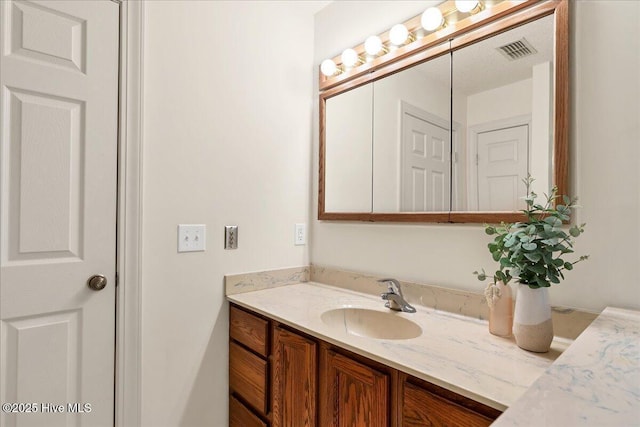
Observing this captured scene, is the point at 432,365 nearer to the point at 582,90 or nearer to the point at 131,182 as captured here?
the point at 582,90

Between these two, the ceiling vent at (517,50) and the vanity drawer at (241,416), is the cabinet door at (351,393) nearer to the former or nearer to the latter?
the vanity drawer at (241,416)

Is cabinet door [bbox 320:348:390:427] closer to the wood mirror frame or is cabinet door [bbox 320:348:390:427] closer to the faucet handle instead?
the faucet handle

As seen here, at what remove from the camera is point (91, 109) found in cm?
121

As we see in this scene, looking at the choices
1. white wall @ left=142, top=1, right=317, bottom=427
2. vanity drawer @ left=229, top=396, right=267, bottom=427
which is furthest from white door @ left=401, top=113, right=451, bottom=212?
vanity drawer @ left=229, top=396, right=267, bottom=427

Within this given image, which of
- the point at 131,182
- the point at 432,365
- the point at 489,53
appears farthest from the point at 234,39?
the point at 432,365

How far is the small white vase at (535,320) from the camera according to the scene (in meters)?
0.90

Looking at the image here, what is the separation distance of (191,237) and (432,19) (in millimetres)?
1330

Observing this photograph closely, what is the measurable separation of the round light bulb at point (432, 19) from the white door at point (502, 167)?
480 millimetres

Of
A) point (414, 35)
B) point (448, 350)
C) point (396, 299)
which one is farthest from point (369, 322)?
point (414, 35)

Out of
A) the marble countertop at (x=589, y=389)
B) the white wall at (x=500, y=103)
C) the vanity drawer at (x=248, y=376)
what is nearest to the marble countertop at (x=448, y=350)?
the marble countertop at (x=589, y=389)

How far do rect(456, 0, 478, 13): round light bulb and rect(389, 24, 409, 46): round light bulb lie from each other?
9.3 inches

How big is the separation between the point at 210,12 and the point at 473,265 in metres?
1.56

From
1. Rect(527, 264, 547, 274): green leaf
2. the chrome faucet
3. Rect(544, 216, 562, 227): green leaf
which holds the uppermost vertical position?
Rect(544, 216, 562, 227): green leaf

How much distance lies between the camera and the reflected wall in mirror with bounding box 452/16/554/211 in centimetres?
109
